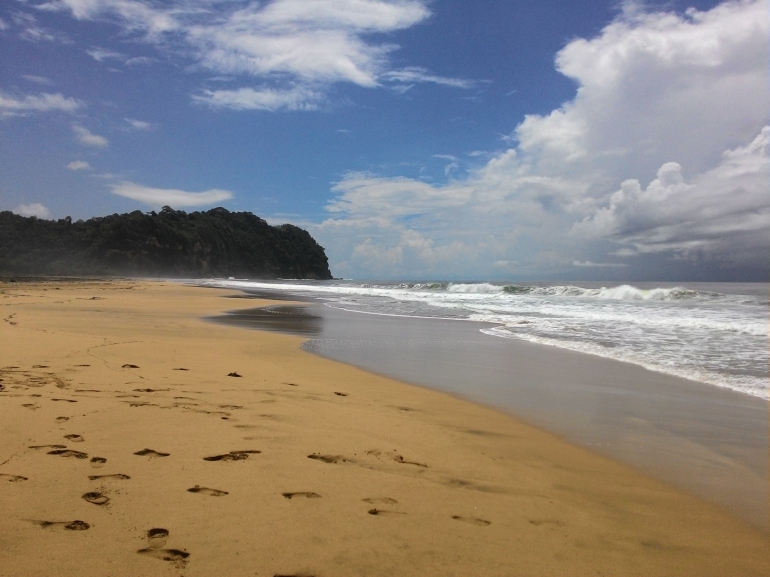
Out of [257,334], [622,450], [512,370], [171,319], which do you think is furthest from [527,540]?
[171,319]

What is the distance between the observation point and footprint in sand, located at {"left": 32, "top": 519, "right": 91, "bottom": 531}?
221 cm

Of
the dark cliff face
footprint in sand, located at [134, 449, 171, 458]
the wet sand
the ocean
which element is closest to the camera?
footprint in sand, located at [134, 449, 171, 458]

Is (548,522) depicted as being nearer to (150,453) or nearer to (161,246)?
(150,453)

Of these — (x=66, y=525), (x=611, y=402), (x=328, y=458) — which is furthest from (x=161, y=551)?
(x=611, y=402)

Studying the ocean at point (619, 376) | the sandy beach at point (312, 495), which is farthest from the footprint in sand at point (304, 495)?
the ocean at point (619, 376)

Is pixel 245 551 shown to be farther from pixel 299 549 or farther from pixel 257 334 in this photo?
pixel 257 334

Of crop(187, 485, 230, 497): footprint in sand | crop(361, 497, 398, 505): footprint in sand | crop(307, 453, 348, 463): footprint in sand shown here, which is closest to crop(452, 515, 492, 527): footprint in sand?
crop(361, 497, 398, 505): footprint in sand

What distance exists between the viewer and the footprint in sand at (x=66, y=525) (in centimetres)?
221

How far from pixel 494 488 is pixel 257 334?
8620 mm

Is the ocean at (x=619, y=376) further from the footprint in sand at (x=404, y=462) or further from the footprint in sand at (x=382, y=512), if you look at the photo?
the footprint in sand at (x=382, y=512)

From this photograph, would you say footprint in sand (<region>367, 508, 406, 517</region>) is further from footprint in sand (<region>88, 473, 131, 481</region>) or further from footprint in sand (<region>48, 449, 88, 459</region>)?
footprint in sand (<region>48, 449, 88, 459</region>)

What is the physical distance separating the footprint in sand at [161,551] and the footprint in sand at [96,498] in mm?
452

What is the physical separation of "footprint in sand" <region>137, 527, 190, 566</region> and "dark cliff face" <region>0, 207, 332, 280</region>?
6786 centimetres

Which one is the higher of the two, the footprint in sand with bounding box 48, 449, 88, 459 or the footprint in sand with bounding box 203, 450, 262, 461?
the footprint in sand with bounding box 48, 449, 88, 459
